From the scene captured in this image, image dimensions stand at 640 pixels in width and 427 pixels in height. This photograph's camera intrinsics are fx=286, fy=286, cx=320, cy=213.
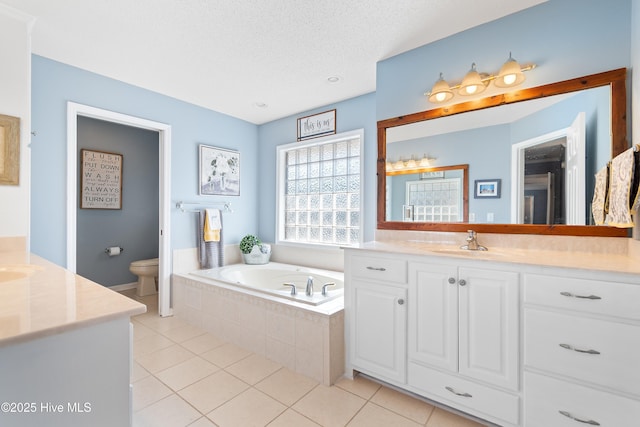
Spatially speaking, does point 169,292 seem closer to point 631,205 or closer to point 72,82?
point 72,82

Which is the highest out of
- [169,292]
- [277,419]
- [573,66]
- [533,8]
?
[533,8]

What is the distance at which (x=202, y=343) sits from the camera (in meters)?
2.51

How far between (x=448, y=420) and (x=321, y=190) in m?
2.50

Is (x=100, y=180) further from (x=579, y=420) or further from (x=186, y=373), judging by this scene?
(x=579, y=420)

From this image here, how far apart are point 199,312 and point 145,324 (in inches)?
22.9

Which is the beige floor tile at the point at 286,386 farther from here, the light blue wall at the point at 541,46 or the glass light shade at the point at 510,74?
the glass light shade at the point at 510,74

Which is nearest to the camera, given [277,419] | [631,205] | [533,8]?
[631,205]

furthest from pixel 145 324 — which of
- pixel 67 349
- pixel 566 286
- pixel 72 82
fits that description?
pixel 566 286

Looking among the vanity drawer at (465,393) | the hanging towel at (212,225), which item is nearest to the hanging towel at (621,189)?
the vanity drawer at (465,393)

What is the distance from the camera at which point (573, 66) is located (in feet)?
5.47

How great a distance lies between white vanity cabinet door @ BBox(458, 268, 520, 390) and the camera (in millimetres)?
1403

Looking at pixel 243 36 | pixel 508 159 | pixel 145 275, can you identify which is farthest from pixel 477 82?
pixel 145 275

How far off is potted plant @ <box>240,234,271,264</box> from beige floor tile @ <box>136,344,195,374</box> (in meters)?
1.32

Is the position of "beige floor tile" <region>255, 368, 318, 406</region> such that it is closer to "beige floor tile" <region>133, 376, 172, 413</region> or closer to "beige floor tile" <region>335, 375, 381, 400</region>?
"beige floor tile" <region>335, 375, 381, 400</region>
